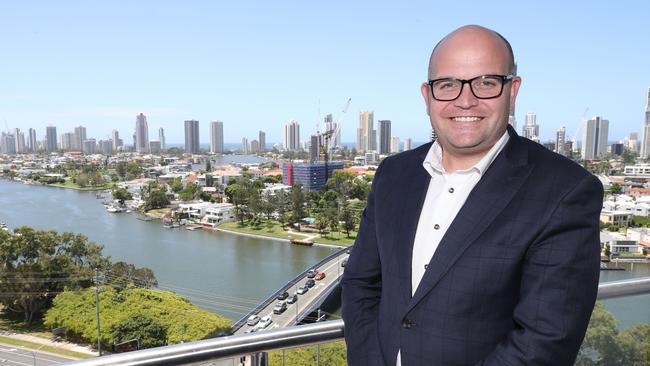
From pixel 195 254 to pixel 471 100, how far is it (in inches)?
380

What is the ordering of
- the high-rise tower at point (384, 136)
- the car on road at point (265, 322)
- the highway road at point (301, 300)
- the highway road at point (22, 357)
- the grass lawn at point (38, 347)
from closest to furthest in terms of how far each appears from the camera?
the highway road at point (22, 357)
the grass lawn at point (38, 347)
the car on road at point (265, 322)
the highway road at point (301, 300)
the high-rise tower at point (384, 136)

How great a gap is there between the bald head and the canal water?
610cm

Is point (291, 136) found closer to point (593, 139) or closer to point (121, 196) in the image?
point (593, 139)

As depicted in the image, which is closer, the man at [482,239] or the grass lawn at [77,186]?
the man at [482,239]

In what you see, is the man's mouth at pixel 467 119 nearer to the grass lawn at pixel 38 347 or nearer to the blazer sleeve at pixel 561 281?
the blazer sleeve at pixel 561 281

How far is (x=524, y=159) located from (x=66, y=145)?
2411 inches

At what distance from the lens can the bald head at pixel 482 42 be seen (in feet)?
1.18

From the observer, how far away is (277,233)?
12156 mm

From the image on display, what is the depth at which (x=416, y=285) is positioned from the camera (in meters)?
0.40

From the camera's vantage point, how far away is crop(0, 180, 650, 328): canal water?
7.11m

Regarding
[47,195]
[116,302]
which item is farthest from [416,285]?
[47,195]

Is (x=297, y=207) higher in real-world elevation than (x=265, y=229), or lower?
higher

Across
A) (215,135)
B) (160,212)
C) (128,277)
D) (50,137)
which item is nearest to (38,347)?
(128,277)

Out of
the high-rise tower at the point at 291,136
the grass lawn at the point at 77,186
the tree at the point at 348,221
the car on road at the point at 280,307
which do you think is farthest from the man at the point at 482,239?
the high-rise tower at the point at 291,136
